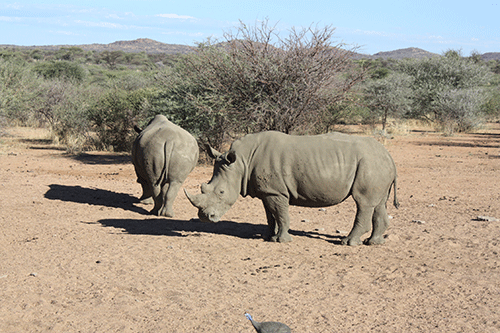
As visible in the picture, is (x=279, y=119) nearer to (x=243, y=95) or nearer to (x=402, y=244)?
(x=243, y=95)

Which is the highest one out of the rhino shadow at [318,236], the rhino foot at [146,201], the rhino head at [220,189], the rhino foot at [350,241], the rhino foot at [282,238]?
the rhino head at [220,189]

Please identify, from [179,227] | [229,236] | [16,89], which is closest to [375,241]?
[229,236]

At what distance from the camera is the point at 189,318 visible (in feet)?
14.3

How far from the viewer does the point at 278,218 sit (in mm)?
6586

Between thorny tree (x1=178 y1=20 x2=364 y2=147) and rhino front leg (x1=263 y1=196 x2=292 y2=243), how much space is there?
18.1 feet

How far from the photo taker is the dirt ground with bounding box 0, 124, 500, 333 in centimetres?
438

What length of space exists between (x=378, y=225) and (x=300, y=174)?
140 cm

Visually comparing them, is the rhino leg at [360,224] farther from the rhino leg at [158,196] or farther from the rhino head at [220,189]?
the rhino leg at [158,196]

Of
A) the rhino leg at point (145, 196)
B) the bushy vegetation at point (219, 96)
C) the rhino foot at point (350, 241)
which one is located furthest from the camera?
the bushy vegetation at point (219, 96)

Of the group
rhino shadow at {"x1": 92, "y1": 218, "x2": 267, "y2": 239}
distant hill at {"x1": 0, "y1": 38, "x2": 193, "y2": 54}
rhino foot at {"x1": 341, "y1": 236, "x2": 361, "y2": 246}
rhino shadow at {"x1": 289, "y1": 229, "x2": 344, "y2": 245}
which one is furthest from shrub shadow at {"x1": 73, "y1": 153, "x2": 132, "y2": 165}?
distant hill at {"x1": 0, "y1": 38, "x2": 193, "y2": 54}

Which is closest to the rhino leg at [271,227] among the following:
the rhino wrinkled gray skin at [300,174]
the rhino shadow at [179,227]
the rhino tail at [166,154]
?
the rhino shadow at [179,227]

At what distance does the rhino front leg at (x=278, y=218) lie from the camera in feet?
21.1

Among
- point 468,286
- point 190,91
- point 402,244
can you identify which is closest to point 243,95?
point 190,91

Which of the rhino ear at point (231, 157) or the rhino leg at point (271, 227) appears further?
the rhino leg at point (271, 227)
